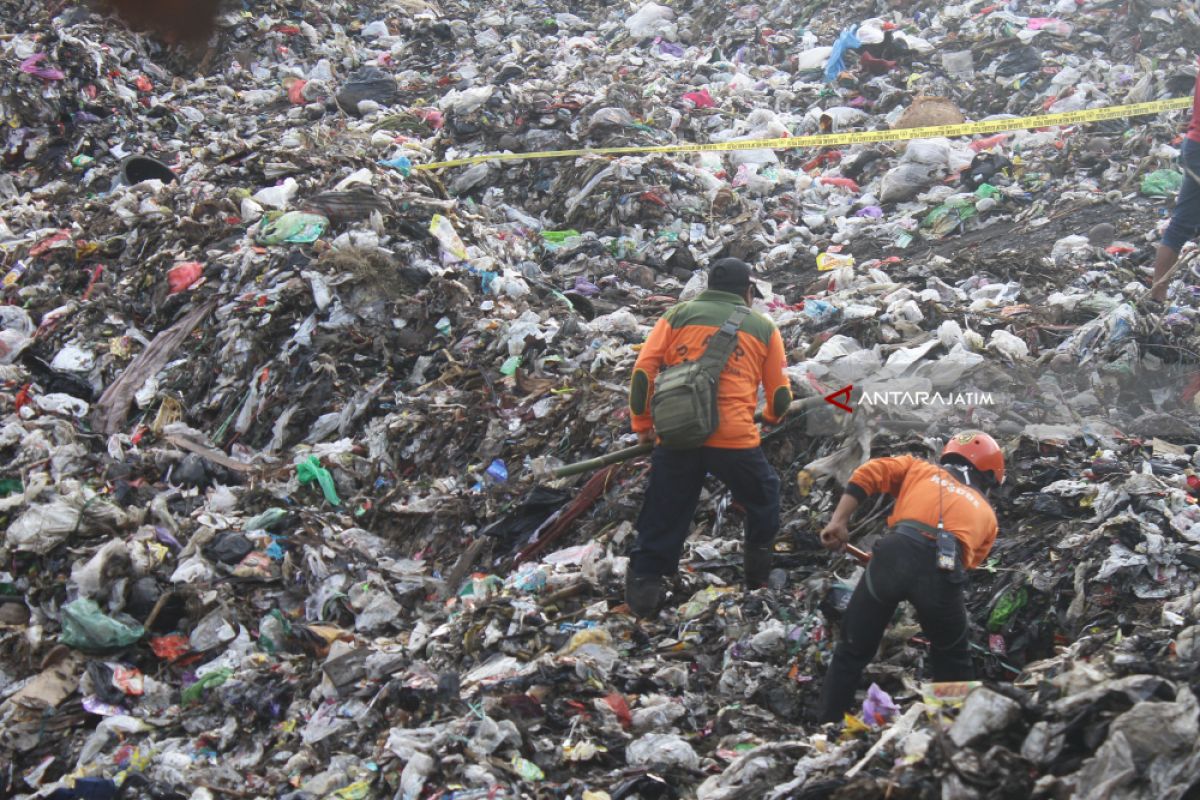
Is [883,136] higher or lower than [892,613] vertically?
higher

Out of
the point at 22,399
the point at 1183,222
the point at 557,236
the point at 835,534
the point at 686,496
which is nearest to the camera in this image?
the point at 835,534

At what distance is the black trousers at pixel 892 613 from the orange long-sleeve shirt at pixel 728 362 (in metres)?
0.89

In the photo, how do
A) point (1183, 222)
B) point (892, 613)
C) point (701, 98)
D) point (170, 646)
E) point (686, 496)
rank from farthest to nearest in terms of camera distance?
point (701, 98) → point (1183, 222) → point (170, 646) → point (686, 496) → point (892, 613)

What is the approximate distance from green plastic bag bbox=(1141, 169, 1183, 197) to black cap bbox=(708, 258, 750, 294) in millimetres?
5127

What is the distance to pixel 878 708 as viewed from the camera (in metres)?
3.43

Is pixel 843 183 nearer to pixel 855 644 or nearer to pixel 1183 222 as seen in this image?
pixel 1183 222

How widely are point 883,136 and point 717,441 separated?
19.9ft

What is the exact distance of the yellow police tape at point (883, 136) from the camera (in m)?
8.87

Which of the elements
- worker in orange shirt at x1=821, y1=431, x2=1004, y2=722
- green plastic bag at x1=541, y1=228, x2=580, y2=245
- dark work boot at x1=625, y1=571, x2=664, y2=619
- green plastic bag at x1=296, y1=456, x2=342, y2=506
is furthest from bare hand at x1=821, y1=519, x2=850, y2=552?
green plastic bag at x1=541, y1=228, x2=580, y2=245

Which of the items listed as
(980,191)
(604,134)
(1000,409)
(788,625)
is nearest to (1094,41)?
(980,191)

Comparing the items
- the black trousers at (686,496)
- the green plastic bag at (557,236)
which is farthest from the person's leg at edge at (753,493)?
the green plastic bag at (557,236)

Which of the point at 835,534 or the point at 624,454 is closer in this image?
the point at 835,534

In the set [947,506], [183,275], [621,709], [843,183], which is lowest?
[621,709]

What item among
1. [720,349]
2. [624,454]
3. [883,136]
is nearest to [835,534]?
[720,349]
